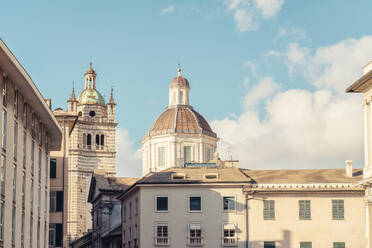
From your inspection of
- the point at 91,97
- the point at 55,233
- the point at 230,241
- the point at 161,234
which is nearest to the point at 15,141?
the point at 55,233

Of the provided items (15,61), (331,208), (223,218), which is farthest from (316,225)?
(15,61)

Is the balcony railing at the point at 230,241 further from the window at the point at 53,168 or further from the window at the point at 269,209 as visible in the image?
the window at the point at 53,168

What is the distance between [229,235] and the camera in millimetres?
92312

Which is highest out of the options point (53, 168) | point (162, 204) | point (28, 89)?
point (28, 89)

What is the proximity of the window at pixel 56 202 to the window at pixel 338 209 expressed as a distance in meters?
27.4

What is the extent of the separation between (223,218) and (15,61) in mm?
45025

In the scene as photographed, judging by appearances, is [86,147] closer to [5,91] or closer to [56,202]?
[56,202]

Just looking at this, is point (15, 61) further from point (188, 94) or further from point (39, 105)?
point (188, 94)

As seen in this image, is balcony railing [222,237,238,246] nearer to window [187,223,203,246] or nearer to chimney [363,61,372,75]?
window [187,223,203,246]

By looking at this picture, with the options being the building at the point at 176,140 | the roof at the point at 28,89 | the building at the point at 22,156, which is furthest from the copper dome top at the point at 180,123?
the building at the point at 22,156

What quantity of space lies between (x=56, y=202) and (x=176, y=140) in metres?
64.0

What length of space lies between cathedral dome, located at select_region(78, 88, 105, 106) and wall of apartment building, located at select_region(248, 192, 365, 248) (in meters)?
104

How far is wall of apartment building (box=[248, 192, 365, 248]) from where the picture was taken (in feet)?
301

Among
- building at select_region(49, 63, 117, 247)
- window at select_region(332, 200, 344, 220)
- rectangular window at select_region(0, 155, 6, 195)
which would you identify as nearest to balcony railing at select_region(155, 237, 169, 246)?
window at select_region(332, 200, 344, 220)
